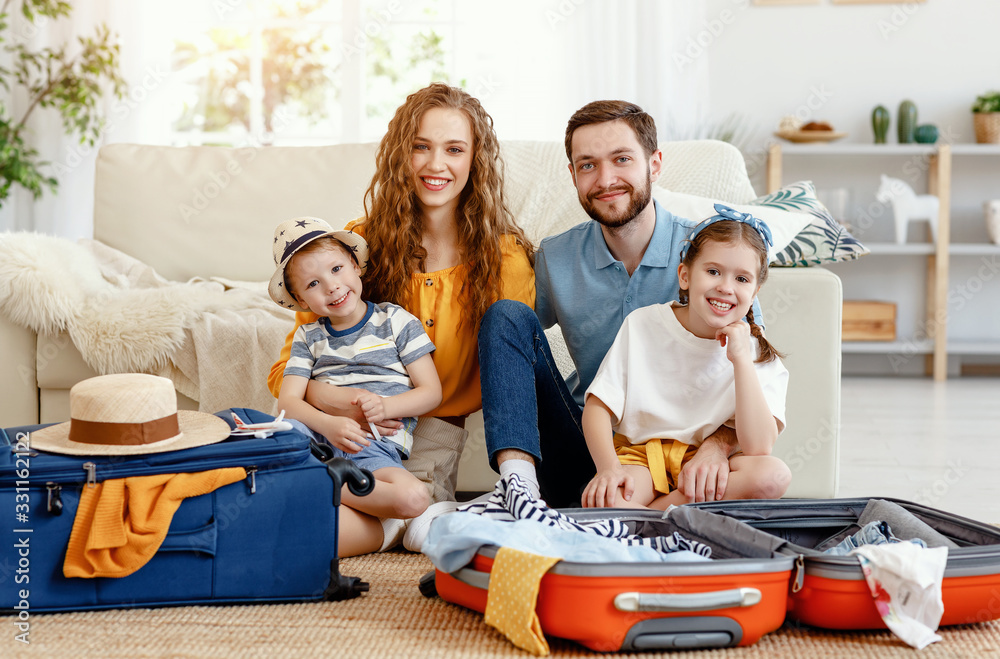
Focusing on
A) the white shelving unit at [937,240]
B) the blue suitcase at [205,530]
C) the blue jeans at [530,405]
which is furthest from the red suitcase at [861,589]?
the white shelving unit at [937,240]

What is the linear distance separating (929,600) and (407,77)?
3.52 m

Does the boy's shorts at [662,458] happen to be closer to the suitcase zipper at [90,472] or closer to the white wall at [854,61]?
the suitcase zipper at [90,472]

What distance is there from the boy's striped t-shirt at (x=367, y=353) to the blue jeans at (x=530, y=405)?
14 centimetres

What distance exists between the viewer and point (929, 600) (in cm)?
107

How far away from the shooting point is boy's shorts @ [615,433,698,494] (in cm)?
143

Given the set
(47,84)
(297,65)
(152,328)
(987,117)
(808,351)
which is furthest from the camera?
(297,65)

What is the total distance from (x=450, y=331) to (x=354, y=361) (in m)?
0.20

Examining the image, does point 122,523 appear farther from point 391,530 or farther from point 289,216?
point 289,216

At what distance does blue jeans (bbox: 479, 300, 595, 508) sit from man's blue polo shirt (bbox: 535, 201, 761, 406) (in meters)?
0.10

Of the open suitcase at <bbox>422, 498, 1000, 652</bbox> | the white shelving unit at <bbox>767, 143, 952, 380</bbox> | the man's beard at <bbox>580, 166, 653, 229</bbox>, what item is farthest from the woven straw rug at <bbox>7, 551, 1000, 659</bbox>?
the white shelving unit at <bbox>767, 143, 952, 380</bbox>

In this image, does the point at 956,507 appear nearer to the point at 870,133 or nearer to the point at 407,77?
the point at 870,133

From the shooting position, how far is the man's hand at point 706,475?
4.46 feet

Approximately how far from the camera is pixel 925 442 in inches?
101

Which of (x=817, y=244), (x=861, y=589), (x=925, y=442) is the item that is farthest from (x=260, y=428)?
(x=925, y=442)
